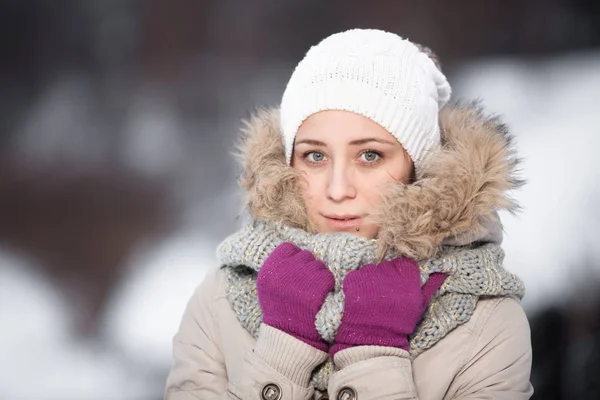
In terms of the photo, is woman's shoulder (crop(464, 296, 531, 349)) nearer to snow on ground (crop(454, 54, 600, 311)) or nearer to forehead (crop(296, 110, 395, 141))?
forehead (crop(296, 110, 395, 141))

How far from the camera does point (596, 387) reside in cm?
277

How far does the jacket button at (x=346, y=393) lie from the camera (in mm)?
1288

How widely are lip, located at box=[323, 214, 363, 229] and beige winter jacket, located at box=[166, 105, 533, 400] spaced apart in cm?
6

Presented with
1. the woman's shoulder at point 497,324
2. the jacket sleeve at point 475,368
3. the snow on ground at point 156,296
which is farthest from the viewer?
the snow on ground at point 156,296

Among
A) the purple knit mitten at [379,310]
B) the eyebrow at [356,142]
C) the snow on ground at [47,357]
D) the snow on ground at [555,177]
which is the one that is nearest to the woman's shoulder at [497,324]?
the purple knit mitten at [379,310]

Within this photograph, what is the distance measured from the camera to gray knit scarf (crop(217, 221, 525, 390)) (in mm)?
1375

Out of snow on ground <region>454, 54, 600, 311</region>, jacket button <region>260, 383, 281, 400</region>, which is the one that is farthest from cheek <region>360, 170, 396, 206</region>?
snow on ground <region>454, 54, 600, 311</region>

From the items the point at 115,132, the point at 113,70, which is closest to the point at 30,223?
the point at 115,132

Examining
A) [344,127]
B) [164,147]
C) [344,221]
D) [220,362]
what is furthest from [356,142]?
[164,147]

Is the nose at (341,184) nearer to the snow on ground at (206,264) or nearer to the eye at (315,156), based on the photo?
the eye at (315,156)

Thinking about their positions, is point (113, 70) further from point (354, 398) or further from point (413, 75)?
point (354, 398)

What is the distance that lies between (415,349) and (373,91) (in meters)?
0.48

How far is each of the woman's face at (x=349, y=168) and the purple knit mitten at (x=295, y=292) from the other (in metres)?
0.11

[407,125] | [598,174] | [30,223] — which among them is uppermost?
[30,223]
